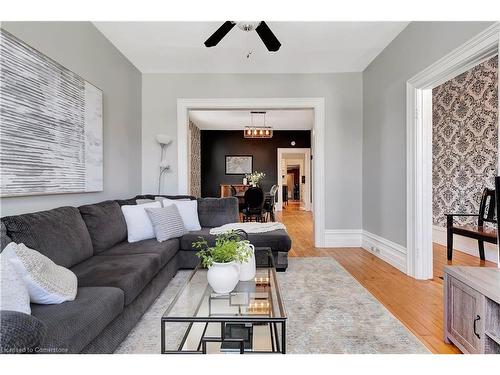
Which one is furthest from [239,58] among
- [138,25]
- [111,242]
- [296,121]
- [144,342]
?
[296,121]

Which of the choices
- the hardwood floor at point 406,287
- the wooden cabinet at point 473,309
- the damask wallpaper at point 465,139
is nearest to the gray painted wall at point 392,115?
the hardwood floor at point 406,287

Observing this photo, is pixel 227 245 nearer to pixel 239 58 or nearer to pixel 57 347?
pixel 57 347

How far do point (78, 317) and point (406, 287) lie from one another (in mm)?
2746

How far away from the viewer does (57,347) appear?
1.15m

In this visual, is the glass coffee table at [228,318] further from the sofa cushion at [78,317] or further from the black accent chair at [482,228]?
the black accent chair at [482,228]

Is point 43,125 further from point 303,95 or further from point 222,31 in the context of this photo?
point 303,95

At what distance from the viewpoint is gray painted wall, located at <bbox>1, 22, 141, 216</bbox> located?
2.21 metres

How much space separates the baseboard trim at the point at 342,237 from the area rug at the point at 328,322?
1447mm

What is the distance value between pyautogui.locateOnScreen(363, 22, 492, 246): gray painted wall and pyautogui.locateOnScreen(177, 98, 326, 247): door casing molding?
641 mm

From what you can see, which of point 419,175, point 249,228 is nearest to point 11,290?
point 249,228

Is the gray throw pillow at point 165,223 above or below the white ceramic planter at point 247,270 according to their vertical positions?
above

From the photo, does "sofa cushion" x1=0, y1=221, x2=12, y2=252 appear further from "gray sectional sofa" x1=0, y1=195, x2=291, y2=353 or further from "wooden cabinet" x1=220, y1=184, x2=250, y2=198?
"wooden cabinet" x1=220, y1=184, x2=250, y2=198

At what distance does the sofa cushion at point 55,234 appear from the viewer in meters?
1.71

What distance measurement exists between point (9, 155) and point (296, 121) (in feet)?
21.8
